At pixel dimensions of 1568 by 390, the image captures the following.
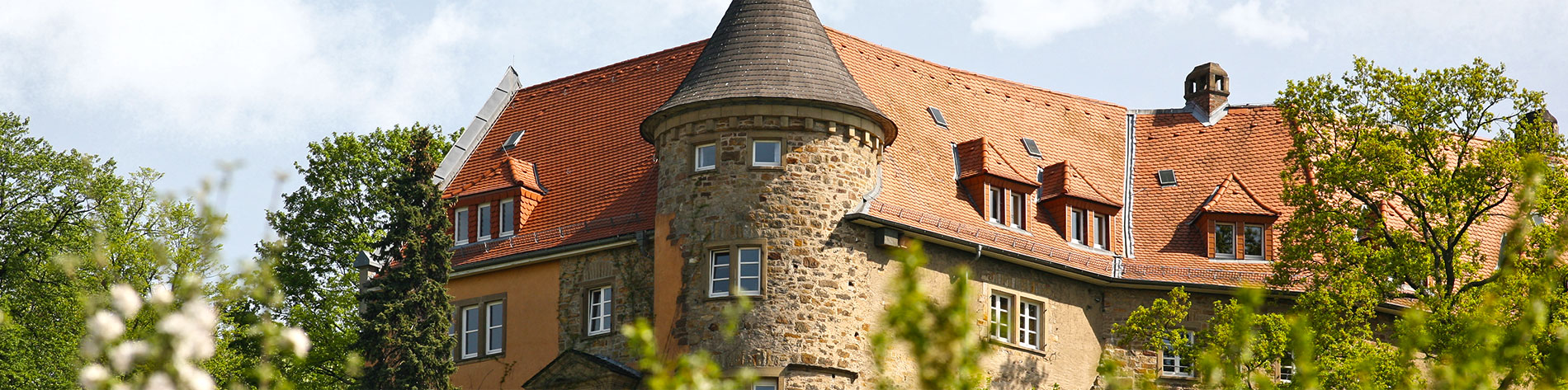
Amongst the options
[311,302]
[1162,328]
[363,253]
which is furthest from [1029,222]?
[311,302]

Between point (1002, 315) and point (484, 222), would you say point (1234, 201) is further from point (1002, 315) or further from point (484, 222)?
point (484, 222)

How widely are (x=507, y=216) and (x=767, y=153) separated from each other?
5.56 m

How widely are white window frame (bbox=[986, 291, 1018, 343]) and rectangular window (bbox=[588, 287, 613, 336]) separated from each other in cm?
574

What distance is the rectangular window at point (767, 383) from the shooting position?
90.0ft

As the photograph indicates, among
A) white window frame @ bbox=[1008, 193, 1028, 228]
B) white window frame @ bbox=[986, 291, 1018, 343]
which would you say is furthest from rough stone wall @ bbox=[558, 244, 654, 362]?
white window frame @ bbox=[1008, 193, 1028, 228]

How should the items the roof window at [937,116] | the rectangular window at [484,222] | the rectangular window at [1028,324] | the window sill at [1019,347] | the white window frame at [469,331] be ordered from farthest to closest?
the roof window at [937,116]
the rectangular window at [484,222]
the white window frame at [469,331]
the rectangular window at [1028,324]
the window sill at [1019,347]

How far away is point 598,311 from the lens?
29938 mm

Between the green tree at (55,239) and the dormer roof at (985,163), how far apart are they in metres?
12.6

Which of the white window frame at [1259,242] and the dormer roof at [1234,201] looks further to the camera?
the dormer roof at [1234,201]

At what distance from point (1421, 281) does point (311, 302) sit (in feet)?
68.0

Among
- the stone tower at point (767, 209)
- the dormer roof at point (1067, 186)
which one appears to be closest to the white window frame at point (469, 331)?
the stone tower at point (767, 209)

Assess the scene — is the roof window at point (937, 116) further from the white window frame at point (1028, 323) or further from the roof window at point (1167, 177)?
the roof window at point (1167, 177)

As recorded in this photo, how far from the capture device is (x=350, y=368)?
405 inches

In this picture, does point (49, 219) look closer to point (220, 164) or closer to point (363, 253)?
point (363, 253)
